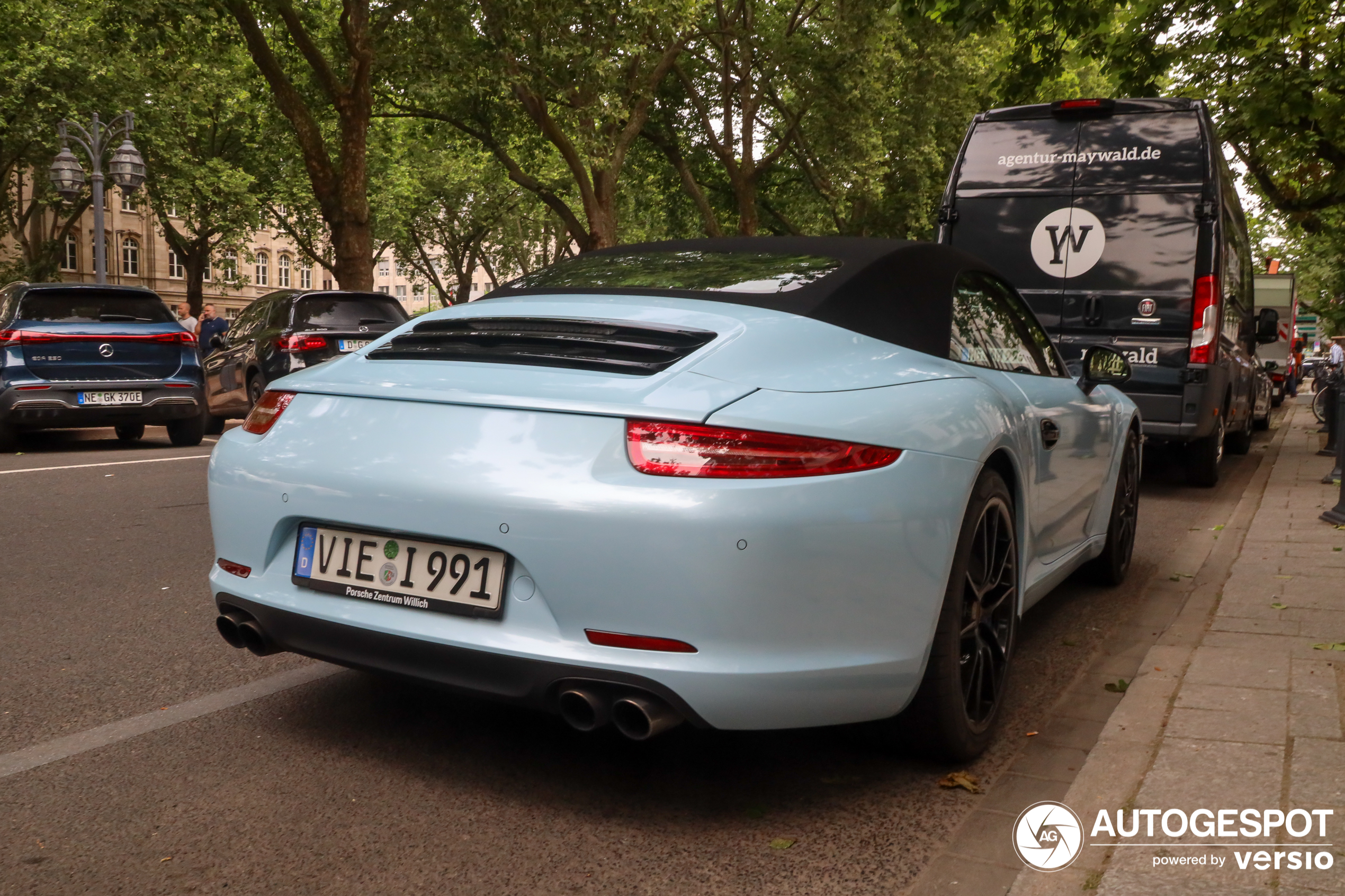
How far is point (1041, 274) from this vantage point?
33.1 feet

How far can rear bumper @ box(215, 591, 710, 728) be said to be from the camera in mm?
2844

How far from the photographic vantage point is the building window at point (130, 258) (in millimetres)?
57500

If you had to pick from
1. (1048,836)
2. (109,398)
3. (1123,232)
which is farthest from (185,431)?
(1048,836)

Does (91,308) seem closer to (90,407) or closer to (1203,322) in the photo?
(90,407)

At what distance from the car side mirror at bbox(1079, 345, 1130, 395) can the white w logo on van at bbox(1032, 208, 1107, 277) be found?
503cm

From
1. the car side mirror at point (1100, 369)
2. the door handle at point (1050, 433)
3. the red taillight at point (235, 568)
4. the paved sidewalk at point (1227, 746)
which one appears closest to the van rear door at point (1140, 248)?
the paved sidewalk at point (1227, 746)

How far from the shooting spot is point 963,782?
3393 mm

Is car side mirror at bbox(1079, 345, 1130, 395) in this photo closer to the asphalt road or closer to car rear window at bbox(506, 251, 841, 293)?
the asphalt road

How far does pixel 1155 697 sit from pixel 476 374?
7.78 feet

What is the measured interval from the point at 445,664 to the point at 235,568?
789 mm

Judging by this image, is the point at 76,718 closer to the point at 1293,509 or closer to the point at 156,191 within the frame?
the point at 1293,509

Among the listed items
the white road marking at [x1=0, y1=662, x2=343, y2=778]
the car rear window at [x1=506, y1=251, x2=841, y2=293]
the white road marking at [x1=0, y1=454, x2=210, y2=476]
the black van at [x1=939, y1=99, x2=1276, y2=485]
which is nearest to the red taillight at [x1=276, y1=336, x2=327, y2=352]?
the white road marking at [x1=0, y1=454, x2=210, y2=476]

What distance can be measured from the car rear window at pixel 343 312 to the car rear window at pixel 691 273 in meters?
10.2

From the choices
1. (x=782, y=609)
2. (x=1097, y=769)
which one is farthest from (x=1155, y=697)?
(x=782, y=609)
